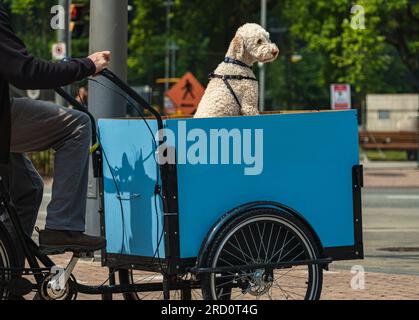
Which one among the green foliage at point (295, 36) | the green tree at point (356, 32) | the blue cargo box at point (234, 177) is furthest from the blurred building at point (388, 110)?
the blue cargo box at point (234, 177)

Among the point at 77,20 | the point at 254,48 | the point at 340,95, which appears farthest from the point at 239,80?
the point at 340,95

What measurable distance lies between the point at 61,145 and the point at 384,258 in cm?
584

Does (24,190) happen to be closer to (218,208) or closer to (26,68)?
(26,68)

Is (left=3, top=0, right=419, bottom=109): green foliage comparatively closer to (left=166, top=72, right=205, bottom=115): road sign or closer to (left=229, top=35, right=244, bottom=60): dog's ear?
(left=166, top=72, right=205, bottom=115): road sign

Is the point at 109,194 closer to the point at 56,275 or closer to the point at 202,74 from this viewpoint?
the point at 56,275

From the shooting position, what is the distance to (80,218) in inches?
220

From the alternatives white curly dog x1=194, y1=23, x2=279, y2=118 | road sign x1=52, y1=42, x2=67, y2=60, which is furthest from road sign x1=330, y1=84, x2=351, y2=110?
white curly dog x1=194, y1=23, x2=279, y2=118

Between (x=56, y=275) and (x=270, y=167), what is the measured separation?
3.99 feet

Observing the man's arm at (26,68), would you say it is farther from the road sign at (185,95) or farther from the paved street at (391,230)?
the road sign at (185,95)

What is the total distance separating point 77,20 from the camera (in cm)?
2270

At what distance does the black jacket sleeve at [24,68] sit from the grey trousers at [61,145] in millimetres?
176

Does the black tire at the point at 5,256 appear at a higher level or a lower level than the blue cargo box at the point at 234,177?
lower

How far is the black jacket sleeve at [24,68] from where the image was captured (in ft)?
17.5
